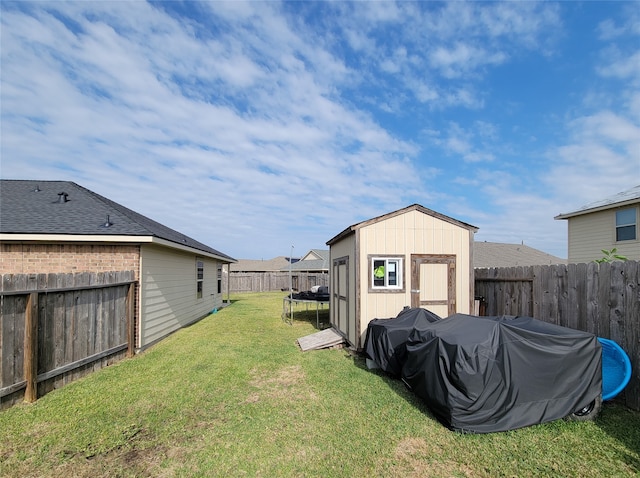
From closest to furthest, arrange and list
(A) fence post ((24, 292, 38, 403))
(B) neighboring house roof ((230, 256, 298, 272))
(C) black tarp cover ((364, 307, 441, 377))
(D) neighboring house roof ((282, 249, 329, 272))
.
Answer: (A) fence post ((24, 292, 38, 403))
(C) black tarp cover ((364, 307, 441, 377))
(D) neighboring house roof ((282, 249, 329, 272))
(B) neighboring house roof ((230, 256, 298, 272))

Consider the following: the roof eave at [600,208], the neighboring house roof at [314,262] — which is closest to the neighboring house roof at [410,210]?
the roof eave at [600,208]

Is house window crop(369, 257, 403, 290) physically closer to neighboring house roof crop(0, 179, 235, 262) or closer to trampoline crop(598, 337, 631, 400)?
trampoline crop(598, 337, 631, 400)

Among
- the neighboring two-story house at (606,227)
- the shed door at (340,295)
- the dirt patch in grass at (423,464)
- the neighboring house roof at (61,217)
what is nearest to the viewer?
the dirt patch in grass at (423,464)

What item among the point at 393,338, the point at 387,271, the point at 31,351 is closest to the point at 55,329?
the point at 31,351

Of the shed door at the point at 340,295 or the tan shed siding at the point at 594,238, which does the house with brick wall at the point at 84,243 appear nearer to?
the shed door at the point at 340,295

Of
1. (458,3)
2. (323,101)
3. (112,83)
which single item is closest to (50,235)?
(112,83)

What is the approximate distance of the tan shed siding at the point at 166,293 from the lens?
800 cm

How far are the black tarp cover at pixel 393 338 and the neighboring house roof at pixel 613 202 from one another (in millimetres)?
10764

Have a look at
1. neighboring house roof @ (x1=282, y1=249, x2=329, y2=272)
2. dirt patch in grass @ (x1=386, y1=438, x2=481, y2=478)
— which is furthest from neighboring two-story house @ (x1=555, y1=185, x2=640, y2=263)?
neighboring house roof @ (x1=282, y1=249, x2=329, y2=272)

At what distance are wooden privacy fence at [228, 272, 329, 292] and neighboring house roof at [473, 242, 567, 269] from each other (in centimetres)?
1371

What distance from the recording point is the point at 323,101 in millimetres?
10062

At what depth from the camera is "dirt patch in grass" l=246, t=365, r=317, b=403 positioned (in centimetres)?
498

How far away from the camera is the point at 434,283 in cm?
765

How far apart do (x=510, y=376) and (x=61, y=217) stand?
10252 mm
